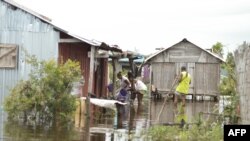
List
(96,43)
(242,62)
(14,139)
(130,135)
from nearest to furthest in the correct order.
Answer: (242,62), (14,139), (130,135), (96,43)

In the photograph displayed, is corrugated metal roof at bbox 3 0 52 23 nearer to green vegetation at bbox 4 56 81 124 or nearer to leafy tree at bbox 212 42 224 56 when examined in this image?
green vegetation at bbox 4 56 81 124

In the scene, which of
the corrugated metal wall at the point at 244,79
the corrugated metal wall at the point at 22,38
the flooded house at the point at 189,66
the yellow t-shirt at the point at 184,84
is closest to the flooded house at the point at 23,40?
the corrugated metal wall at the point at 22,38

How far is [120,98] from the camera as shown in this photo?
68.9 feet

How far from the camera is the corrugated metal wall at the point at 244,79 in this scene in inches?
309

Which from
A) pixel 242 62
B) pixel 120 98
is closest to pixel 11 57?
pixel 120 98

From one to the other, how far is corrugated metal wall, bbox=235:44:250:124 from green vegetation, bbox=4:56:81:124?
7876mm

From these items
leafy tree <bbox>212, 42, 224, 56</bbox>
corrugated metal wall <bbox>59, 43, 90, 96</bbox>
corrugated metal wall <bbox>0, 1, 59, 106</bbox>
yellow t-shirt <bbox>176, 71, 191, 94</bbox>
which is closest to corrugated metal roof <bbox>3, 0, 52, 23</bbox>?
corrugated metal wall <bbox>0, 1, 59, 106</bbox>

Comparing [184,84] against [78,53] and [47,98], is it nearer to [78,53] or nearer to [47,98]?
[47,98]

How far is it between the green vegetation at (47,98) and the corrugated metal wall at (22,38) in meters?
2.92

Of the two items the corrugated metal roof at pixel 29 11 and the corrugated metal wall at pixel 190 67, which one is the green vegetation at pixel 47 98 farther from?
the corrugated metal wall at pixel 190 67

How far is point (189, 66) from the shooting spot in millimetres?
28859

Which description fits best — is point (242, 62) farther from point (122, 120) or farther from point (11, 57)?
point (11, 57)

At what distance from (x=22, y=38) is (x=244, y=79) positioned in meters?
12.1

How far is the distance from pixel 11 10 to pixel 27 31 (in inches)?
37.9
